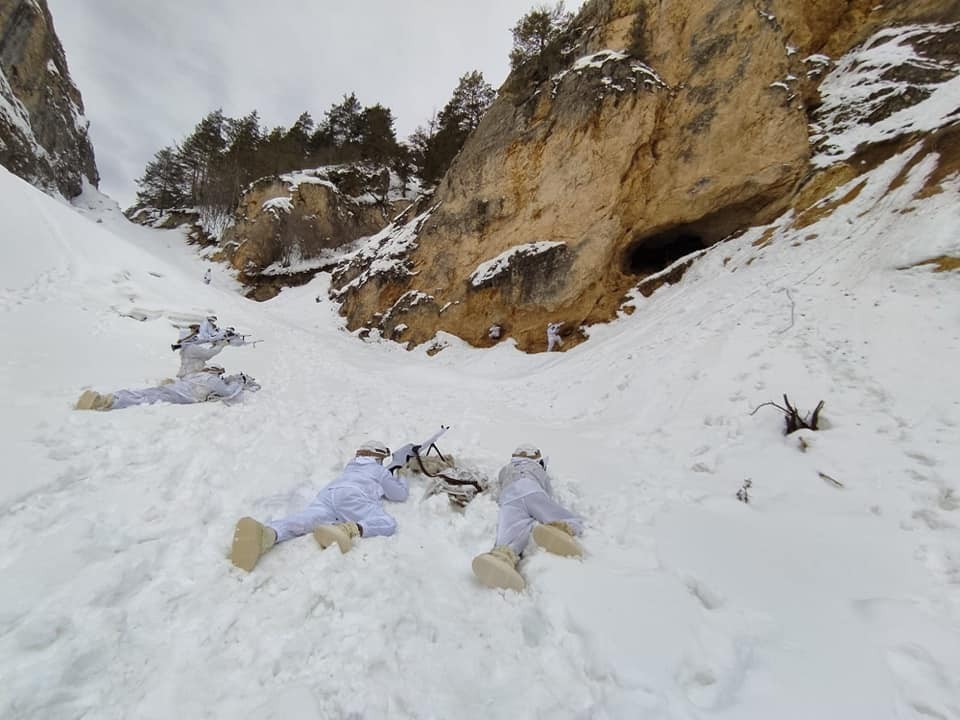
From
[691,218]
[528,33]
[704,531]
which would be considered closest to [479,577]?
[704,531]

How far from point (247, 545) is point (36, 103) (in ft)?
146

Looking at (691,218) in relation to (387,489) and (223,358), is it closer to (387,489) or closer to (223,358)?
(387,489)

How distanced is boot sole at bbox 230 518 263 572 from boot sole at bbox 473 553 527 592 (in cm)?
151

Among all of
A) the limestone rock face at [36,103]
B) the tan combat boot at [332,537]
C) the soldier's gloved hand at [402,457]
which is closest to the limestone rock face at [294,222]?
the limestone rock face at [36,103]

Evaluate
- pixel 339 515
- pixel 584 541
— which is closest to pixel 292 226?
pixel 339 515

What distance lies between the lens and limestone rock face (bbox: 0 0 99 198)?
23969mm

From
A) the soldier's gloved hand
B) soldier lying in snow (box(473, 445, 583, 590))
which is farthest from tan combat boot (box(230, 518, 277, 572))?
the soldier's gloved hand

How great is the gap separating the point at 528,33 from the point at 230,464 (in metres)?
24.2

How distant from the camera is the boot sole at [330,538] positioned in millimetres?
2864

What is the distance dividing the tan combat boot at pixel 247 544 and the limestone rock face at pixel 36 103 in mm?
35239

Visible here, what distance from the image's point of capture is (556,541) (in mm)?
3074

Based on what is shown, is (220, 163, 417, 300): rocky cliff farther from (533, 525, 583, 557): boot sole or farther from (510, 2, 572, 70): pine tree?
(533, 525, 583, 557): boot sole

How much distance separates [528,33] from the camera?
19.6m

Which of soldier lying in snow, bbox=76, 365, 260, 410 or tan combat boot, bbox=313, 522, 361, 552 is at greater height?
soldier lying in snow, bbox=76, 365, 260, 410
